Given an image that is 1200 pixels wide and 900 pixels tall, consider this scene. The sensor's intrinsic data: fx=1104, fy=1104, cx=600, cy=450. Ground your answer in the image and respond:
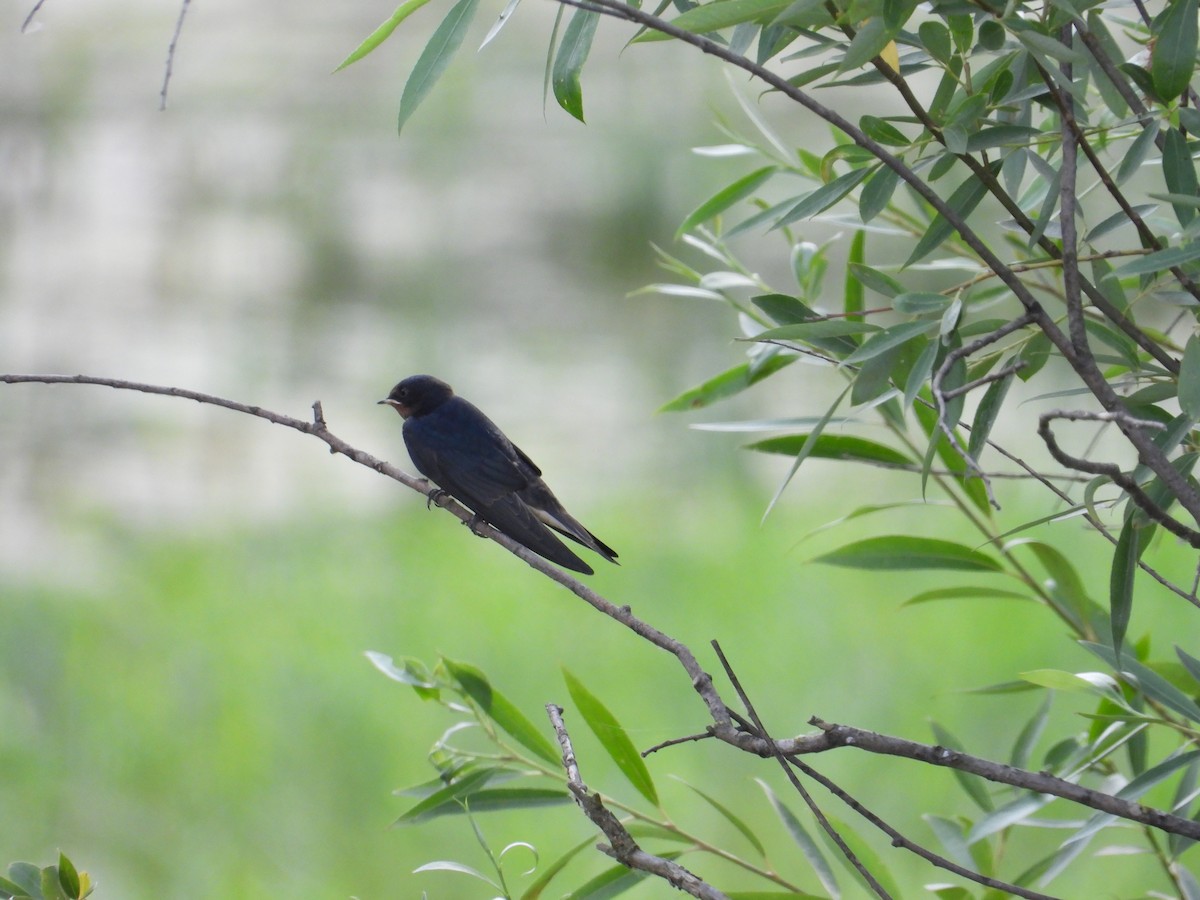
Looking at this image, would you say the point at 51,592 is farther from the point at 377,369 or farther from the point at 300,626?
the point at 377,369

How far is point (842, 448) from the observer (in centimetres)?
77

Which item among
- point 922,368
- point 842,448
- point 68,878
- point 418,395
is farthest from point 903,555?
point 418,395

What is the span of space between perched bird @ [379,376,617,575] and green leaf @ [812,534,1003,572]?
0.65 feet

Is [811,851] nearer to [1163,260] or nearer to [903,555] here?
[903,555]

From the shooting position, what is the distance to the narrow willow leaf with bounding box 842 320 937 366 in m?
0.53

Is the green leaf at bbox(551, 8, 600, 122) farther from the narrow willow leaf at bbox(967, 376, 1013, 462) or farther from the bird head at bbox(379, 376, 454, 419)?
the bird head at bbox(379, 376, 454, 419)

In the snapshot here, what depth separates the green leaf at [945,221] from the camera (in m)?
0.56

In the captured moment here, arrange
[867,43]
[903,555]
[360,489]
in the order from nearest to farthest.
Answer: [867,43], [903,555], [360,489]

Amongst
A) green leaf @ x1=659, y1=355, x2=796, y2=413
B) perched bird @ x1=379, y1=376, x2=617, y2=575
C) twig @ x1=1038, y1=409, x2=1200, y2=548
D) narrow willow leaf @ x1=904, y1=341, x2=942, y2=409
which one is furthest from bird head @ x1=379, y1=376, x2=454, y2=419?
twig @ x1=1038, y1=409, x2=1200, y2=548

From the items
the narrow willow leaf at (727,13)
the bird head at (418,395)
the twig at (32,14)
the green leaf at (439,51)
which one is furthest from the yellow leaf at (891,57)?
the bird head at (418,395)

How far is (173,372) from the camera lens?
2.52 metres

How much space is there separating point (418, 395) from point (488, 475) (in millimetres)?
270

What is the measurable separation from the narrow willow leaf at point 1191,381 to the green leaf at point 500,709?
0.45 meters

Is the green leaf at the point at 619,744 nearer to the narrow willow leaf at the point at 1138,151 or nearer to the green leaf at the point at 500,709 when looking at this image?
the green leaf at the point at 500,709
